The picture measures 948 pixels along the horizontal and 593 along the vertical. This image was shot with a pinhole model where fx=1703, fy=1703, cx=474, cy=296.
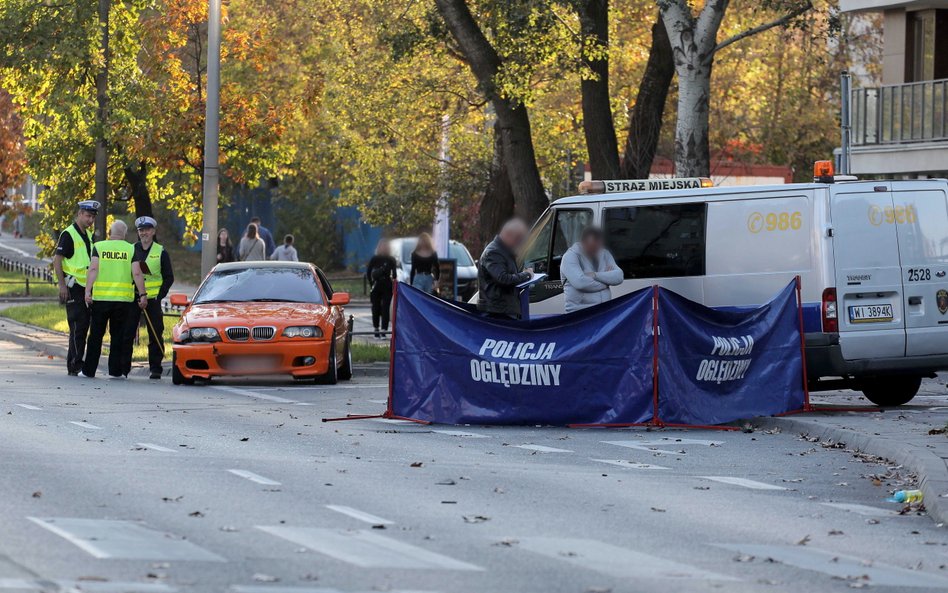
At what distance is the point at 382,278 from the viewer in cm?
2658

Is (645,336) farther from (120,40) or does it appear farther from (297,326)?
(120,40)

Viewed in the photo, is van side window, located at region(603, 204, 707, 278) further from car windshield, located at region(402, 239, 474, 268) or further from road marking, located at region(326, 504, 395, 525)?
car windshield, located at region(402, 239, 474, 268)

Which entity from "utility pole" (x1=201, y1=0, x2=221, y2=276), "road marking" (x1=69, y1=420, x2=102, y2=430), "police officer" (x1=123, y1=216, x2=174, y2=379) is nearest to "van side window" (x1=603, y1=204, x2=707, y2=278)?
"road marking" (x1=69, y1=420, x2=102, y2=430)

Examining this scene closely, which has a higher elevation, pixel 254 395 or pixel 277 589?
pixel 254 395

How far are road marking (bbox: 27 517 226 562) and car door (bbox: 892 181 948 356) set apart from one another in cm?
904

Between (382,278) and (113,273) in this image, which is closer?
(113,273)

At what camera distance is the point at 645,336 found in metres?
14.5

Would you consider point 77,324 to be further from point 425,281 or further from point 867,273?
point 867,273

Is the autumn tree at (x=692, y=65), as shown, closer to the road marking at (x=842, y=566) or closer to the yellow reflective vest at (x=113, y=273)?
the yellow reflective vest at (x=113, y=273)

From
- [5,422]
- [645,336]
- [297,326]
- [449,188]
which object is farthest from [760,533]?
[449,188]

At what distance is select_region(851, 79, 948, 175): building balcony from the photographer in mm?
30656

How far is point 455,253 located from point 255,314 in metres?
19.7

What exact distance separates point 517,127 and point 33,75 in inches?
350

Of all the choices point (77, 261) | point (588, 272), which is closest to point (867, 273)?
point (588, 272)
